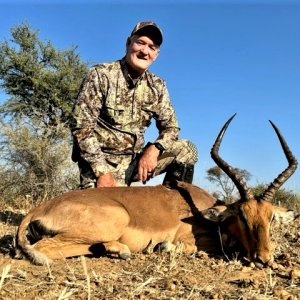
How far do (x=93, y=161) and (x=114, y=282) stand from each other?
2.78 meters

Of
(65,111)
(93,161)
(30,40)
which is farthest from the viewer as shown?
(30,40)

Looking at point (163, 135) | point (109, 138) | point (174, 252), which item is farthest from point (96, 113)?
point (174, 252)

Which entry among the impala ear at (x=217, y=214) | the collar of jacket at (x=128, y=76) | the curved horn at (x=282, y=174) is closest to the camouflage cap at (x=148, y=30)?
the collar of jacket at (x=128, y=76)

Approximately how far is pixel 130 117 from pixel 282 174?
2454mm

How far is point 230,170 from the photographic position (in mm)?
5457

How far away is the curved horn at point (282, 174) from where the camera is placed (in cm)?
522

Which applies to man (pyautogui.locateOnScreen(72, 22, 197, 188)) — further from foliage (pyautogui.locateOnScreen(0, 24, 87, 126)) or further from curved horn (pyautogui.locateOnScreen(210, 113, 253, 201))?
foliage (pyautogui.locateOnScreen(0, 24, 87, 126))

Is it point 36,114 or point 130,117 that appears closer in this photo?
point 130,117

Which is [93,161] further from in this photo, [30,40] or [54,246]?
[30,40]

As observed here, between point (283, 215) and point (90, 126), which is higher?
point (90, 126)

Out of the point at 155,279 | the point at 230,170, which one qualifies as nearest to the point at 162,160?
the point at 230,170

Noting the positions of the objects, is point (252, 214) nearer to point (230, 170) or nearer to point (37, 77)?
point (230, 170)

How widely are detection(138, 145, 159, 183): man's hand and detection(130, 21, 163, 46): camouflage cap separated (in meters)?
1.63

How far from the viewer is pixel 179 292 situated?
3.48 metres
